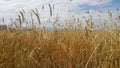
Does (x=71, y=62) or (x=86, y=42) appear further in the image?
(x=86, y=42)

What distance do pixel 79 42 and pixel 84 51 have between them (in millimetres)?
222

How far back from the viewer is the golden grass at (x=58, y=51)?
8.39 feet

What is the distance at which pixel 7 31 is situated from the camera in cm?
332

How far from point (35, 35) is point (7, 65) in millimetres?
848

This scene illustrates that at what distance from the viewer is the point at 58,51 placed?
113 inches

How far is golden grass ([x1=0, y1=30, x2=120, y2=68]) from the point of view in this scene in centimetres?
→ 256

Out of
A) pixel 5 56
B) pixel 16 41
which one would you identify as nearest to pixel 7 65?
pixel 5 56

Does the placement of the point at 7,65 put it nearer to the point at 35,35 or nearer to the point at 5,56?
the point at 5,56

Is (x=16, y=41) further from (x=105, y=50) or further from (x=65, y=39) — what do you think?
(x=105, y=50)

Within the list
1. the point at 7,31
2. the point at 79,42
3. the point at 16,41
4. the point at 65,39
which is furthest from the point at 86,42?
the point at 7,31

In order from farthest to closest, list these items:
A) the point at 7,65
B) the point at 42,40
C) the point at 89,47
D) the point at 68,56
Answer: the point at 42,40
the point at 89,47
the point at 68,56
the point at 7,65

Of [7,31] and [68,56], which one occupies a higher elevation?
[7,31]

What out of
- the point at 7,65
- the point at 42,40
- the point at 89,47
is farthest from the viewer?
the point at 42,40

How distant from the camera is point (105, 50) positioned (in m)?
2.74
